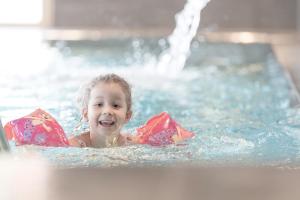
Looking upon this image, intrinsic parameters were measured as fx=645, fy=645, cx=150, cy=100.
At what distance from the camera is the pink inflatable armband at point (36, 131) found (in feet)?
4.18

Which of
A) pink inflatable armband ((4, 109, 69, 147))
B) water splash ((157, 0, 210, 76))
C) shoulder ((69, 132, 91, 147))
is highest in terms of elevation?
water splash ((157, 0, 210, 76))

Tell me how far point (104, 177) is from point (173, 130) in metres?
0.27

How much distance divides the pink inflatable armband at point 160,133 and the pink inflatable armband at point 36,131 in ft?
0.52

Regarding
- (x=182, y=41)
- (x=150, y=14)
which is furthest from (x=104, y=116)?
(x=150, y=14)

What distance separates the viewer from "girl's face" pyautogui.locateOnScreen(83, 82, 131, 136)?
129cm

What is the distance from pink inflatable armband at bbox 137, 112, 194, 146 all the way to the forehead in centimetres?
9

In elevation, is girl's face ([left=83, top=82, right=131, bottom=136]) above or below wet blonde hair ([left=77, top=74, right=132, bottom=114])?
below

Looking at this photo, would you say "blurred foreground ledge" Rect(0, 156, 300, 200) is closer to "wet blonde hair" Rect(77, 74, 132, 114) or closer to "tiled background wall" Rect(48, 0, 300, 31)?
"wet blonde hair" Rect(77, 74, 132, 114)

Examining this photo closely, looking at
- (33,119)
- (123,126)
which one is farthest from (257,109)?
(33,119)

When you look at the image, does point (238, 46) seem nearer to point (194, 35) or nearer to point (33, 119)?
point (194, 35)

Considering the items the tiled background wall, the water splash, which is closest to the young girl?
the water splash

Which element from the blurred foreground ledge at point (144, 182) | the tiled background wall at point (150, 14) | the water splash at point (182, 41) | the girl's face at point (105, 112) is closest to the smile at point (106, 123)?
the girl's face at point (105, 112)

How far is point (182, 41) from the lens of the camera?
2.62 m

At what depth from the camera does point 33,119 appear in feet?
4.37
